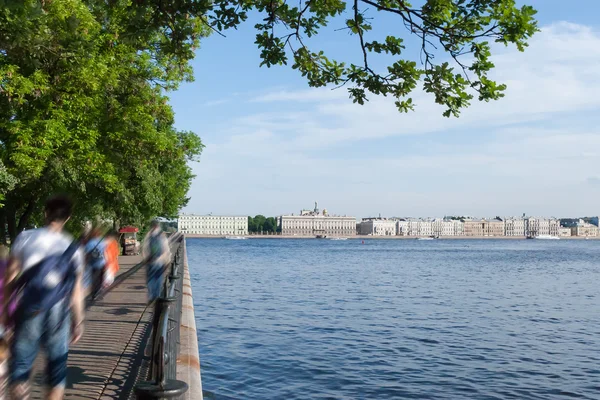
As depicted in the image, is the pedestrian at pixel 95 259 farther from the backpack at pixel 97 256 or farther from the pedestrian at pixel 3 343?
the pedestrian at pixel 3 343

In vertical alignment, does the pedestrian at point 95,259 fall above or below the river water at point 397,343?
above

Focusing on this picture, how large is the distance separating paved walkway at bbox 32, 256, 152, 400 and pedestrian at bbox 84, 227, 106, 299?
1.84ft

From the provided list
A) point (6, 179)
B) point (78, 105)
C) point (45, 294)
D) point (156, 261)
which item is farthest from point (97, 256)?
point (45, 294)

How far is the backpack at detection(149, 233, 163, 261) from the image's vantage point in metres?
11.4

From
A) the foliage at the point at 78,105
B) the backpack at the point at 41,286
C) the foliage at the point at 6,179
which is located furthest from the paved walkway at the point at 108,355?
the foliage at the point at 6,179

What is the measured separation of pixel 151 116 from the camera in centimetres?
2439

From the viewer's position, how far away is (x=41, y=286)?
5277 mm

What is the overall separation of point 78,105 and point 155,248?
33.9 feet

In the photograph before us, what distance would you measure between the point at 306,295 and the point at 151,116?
13447 millimetres

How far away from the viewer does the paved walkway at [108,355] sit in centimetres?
711

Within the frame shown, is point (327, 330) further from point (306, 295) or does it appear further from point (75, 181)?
point (306, 295)

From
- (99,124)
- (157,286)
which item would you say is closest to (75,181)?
(99,124)

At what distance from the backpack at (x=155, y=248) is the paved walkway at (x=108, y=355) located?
1.07m

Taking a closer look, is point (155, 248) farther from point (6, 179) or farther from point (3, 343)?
point (6, 179)
